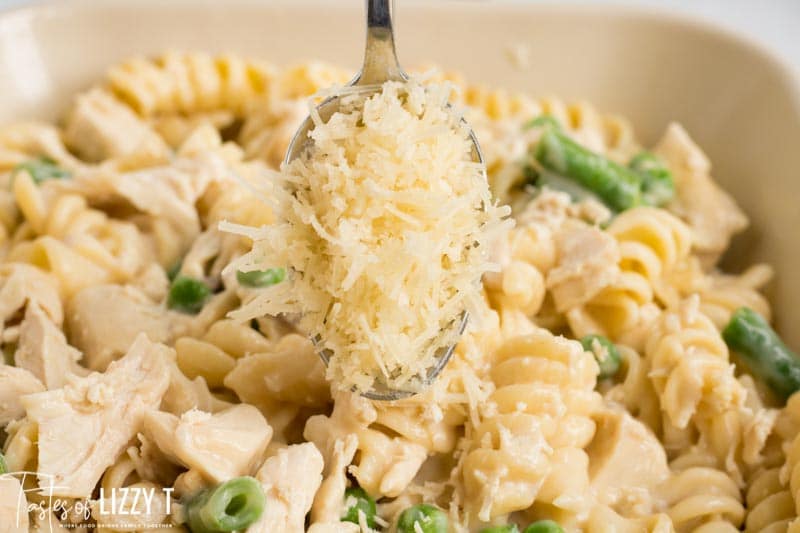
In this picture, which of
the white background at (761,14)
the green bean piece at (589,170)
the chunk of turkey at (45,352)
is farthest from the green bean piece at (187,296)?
the white background at (761,14)

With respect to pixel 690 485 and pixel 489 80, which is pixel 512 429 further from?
pixel 489 80

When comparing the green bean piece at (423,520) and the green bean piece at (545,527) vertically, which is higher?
the green bean piece at (423,520)

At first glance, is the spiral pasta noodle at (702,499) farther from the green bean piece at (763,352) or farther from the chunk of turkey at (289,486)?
the chunk of turkey at (289,486)

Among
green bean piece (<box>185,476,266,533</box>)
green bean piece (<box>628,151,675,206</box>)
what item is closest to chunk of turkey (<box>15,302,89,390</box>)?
green bean piece (<box>185,476,266,533</box>)

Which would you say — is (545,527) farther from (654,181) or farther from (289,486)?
(654,181)

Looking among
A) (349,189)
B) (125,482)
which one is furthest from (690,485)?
(125,482)

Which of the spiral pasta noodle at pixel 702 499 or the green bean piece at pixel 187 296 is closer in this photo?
the spiral pasta noodle at pixel 702 499

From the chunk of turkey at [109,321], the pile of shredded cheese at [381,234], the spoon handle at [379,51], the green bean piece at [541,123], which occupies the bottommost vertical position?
the chunk of turkey at [109,321]

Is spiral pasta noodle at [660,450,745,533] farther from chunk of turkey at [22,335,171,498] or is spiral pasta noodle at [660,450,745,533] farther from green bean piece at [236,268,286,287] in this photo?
chunk of turkey at [22,335,171,498]
